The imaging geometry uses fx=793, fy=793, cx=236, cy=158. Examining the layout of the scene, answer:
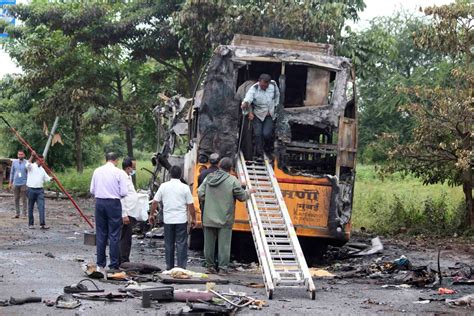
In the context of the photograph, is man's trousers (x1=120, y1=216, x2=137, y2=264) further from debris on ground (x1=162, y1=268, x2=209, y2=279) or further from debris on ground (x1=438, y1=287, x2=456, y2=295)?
debris on ground (x1=438, y1=287, x2=456, y2=295)

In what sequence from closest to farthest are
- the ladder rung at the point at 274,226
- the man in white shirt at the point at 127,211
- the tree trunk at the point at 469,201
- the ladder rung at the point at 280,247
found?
the ladder rung at the point at 280,247 → the man in white shirt at the point at 127,211 → the ladder rung at the point at 274,226 → the tree trunk at the point at 469,201

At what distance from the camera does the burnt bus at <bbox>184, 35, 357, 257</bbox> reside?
1232cm

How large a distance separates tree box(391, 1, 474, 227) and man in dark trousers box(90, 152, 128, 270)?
6.96 meters

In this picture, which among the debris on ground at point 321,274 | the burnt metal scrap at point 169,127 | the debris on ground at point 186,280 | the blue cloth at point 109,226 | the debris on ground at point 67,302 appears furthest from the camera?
the burnt metal scrap at point 169,127

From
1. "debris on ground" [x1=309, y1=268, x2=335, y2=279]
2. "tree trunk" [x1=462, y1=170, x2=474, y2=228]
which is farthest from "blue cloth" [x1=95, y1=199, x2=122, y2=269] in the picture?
"tree trunk" [x1=462, y1=170, x2=474, y2=228]

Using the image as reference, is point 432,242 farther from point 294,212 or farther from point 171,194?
point 171,194

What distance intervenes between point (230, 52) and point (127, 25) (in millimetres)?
11882

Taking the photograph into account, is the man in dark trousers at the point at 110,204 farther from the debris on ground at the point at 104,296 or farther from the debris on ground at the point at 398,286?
the debris on ground at the point at 398,286

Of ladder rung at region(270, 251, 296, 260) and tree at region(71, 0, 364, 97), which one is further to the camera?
tree at region(71, 0, 364, 97)

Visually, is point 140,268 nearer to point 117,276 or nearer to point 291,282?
point 117,276

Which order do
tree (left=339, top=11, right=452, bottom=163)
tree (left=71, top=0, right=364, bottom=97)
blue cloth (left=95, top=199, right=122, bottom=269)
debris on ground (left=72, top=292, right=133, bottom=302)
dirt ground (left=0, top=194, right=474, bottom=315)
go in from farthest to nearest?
tree (left=339, top=11, right=452, bottom=163) → tree (left=71, top=0, right=364, bottom=97) → blue cloth (left=95, top=199, right=122, bottom=269) → debris on ground (left=72, top=292, right=133, bottom=302) → dirt ground (left=0, top=194, right=474, bottom=315)

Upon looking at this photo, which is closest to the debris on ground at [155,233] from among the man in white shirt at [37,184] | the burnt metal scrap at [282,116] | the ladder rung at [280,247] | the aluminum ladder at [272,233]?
the man in white shirt at [37,184]

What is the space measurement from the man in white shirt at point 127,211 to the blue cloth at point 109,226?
0.90 feet

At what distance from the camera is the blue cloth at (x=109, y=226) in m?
10.2
